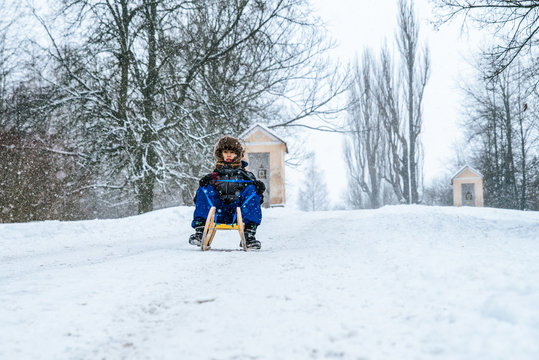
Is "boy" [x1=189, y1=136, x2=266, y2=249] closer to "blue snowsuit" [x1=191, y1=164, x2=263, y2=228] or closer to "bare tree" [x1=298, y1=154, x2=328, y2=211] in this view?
"blue snowsuit" [x1=191, y1=164, x2=263, y2=228]

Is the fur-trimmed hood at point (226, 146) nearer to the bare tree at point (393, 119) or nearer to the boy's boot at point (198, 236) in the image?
the boy's boot at point (198, 236)

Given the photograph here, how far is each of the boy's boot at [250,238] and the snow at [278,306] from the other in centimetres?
61

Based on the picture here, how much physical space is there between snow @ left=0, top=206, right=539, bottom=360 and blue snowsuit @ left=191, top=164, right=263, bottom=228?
79 cm

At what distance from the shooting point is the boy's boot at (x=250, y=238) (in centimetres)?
459

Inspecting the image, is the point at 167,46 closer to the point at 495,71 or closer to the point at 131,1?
the point at 131,1

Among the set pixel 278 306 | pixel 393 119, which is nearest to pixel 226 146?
pixel 278 306

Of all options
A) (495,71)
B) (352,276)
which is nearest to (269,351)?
(352,276)

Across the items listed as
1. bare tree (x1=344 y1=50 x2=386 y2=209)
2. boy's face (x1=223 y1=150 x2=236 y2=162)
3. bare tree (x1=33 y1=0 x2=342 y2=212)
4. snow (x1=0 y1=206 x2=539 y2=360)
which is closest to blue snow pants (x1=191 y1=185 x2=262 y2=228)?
boy's face (x1=223 y1=150 x2=236 y2=162)

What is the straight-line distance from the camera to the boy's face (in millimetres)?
4914

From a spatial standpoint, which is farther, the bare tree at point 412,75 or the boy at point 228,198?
the bare tree at point 412,75

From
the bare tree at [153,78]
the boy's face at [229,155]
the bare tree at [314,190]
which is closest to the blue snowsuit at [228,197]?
the boy's face at [229,155]

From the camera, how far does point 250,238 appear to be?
4676 millimetres

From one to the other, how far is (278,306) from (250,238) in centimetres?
258

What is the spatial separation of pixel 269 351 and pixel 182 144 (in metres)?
10.3
